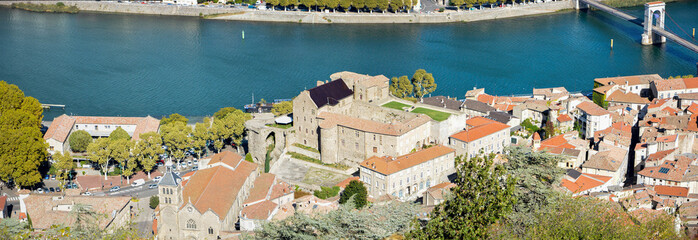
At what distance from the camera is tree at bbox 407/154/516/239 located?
21.3 meters

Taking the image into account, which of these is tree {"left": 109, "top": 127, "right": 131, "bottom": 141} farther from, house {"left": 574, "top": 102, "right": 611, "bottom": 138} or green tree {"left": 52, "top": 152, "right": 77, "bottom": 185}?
house {"left": 574, "top": 102, "right": 611, "bottom": 138}

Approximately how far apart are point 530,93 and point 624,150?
21310 millimetres

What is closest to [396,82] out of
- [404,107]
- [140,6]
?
[404,107]

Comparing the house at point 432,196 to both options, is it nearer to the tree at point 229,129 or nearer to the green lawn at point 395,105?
the green lawn at point 395,105

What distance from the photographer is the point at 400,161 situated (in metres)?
40.9

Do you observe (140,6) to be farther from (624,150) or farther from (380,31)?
(624,150)

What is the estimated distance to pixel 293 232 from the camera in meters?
23.6

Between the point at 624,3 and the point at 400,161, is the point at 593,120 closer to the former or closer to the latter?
the point at 400,161

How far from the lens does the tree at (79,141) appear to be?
163 feet

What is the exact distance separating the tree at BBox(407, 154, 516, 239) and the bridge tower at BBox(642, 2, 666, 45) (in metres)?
69.9

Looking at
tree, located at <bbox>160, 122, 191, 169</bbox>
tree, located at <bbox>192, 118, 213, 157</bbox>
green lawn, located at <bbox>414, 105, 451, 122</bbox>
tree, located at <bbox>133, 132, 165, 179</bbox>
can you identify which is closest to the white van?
tree, located at <bbox>133, 132, 165, 179</bbox>

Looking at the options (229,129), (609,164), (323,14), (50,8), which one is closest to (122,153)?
(229,129)

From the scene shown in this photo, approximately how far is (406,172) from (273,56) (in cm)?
4113

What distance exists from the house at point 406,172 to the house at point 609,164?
7.53 metres
